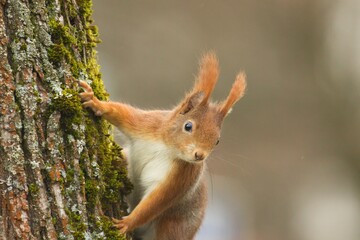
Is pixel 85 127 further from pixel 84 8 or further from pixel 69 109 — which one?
pixel 84 8

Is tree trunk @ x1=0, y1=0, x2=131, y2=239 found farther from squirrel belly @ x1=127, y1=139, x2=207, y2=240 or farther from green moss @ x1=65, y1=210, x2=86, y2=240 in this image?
squirrel belly @ x1=127, y1=139, x2=207, y2=240

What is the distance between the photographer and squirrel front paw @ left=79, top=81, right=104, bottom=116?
2639 millimetres

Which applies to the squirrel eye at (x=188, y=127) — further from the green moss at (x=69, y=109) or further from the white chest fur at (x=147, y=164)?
the green moss at (x=69, y=109)

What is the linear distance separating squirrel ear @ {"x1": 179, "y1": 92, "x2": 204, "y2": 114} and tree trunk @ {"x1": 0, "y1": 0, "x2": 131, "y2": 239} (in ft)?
2.28

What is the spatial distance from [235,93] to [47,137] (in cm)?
102

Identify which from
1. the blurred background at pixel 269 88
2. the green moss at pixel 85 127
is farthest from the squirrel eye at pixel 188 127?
the blurred background at pixel 269 88

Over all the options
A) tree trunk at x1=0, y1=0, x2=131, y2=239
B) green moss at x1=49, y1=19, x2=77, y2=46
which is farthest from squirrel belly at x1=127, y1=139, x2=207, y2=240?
green moss at x1=49, y1=19, x2=77, y2=46

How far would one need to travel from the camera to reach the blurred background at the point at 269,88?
902 cm

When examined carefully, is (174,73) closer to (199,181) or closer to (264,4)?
(264,4)

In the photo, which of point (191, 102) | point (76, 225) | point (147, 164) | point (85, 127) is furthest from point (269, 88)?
point (76, 225)

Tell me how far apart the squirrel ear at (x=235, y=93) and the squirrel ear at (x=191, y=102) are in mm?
97

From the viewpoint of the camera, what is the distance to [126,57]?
29.3ft

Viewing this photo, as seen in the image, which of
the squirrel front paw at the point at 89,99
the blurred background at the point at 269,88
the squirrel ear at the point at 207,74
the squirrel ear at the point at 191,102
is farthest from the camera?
the blurred background at the point at 269,88

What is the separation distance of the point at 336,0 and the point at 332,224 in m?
2.96
